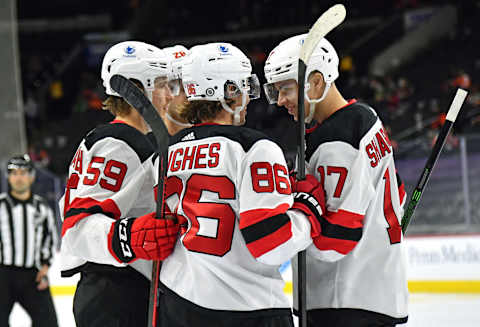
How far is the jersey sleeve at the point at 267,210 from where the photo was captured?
72.6 inches

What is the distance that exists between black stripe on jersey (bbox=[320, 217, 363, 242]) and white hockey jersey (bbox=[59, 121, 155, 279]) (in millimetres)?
592

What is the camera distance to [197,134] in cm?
199

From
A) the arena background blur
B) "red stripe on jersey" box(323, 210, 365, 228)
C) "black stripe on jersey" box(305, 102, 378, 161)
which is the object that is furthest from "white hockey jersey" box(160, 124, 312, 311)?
the arena background blur

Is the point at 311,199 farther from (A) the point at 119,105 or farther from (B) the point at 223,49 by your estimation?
(A) the point at 119,105

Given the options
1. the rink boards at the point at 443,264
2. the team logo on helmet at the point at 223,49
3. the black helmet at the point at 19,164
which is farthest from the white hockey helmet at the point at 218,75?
the rink boards at the point at 443,264

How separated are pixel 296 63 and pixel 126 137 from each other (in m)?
0.56

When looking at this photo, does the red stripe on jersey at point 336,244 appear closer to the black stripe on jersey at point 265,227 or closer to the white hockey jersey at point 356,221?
the white hockey jersey at point 356,221

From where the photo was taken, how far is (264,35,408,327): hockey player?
2010 millimetres

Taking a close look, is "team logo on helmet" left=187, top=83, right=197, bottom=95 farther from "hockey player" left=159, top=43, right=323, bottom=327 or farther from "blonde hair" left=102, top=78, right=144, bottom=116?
"blonde hair" left=102, top=78, right=144, bottom=116

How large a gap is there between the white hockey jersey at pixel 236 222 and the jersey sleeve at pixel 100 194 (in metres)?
0.28

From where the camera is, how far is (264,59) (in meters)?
15.0

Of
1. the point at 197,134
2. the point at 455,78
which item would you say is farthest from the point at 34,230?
the point at 455,78

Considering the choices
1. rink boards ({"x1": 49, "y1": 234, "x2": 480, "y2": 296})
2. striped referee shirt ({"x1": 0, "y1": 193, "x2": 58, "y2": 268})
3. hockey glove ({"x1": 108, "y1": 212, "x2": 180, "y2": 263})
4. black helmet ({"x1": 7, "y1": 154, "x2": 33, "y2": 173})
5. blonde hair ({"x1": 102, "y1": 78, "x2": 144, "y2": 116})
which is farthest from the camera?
rink boards ({"x1": 49, "y1": 234, "x2": 480, "y2": 296})

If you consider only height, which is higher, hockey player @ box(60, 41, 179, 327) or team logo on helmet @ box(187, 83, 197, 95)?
team logo on helmet @ box(187, 83, 197, 95)
